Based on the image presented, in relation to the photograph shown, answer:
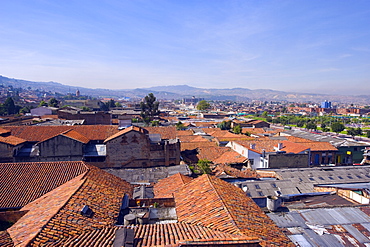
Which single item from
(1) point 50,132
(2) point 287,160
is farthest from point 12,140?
(2) point 287,160

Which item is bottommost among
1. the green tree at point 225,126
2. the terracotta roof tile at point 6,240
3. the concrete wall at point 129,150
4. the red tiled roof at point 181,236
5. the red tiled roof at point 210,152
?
the green tree at point 225,126

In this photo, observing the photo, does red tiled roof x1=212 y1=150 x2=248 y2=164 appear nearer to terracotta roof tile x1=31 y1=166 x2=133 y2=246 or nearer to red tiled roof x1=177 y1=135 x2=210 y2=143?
red tiled roof x1=177 y1=135 x2=210 y2=143

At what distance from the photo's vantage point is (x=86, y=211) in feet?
27.2

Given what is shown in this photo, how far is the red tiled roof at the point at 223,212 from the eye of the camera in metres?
7.05

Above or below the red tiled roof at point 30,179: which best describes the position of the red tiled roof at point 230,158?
below

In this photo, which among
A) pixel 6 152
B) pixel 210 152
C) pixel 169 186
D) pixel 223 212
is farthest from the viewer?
pixel 210 152

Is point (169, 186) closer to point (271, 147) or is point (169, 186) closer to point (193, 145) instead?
point (271, 147)

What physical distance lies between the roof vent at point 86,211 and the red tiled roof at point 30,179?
505cm

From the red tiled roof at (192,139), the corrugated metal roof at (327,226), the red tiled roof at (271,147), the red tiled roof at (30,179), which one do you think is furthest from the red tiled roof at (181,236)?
the red tiled roof at (192,139)

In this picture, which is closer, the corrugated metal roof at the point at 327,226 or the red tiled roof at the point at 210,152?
the corrugated metal roof at the point at 327,226

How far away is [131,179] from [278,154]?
14.5 m

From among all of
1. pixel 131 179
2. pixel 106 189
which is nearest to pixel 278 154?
pixel 131 179

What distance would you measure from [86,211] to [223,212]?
421 centimetres

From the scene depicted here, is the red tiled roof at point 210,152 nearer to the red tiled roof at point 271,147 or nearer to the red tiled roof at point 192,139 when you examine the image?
the red tiled roof at point 271,147
